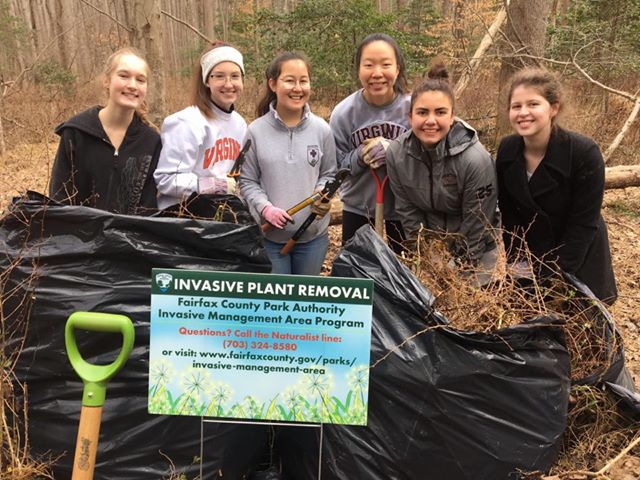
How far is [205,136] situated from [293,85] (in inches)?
17.4

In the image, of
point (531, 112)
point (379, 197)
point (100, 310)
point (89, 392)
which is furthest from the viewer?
point (379, 197)

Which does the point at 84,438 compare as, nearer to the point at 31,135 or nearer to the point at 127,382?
the point at 127,382

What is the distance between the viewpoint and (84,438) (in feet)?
5.04

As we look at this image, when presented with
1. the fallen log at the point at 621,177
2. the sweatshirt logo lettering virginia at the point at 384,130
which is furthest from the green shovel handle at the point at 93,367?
the fallen log at the point at 621,177

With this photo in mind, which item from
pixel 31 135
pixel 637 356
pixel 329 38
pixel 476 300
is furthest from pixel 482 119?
pixel 31 135

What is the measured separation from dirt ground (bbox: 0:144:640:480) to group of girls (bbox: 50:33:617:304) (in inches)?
19.3

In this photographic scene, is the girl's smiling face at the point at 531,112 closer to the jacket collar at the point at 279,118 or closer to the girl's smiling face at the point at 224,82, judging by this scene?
the jacket collar at the point at 279,118

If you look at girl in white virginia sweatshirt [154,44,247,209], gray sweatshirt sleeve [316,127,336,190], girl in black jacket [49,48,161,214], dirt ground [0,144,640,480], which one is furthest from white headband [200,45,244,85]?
dirt ground [0,144,640,480]

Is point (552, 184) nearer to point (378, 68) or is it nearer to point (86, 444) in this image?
point (378, 68)

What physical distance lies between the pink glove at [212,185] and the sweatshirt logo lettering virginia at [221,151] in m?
0.09

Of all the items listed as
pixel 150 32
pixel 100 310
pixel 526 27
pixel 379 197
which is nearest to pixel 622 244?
pixel 526 27

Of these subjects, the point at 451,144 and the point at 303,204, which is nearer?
the point at 451,144

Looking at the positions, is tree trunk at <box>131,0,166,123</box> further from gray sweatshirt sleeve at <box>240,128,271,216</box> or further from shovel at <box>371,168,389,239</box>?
shovel at <box>371,168,389,239</box>

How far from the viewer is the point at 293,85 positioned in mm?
2369
